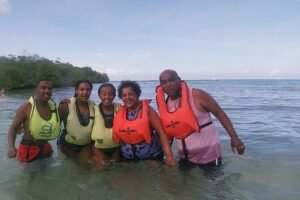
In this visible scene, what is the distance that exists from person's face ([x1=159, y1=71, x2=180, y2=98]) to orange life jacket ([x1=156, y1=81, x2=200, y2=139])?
0.10 metres

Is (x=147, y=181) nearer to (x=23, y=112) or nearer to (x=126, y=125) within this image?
(x=126, y=125)

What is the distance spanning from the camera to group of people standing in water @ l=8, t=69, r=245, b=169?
475 centimetres

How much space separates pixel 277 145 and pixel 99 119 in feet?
17.3

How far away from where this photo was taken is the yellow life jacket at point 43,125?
5.28 m

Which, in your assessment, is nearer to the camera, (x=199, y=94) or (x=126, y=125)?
(x=199, y=94)

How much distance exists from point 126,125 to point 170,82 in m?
1.01

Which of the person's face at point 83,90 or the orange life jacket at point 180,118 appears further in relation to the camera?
the person's face at point 83,90

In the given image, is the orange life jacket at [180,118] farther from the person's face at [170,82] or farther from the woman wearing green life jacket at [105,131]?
the woman wearing green life jacket at [105,131]

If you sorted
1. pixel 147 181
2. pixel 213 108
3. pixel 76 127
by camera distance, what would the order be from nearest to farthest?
pixel 213 108, pixel 147 181, pixel 76 127

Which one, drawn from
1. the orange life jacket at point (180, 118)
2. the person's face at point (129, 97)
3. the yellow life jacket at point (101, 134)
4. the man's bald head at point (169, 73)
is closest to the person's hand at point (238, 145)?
the orange life jacket at point (180, 118)

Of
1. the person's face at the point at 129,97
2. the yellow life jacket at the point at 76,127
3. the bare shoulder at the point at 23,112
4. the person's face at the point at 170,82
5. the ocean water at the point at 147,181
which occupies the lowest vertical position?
the ocean water at the point at 147,181

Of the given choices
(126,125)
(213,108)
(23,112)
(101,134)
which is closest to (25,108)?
(23,112)

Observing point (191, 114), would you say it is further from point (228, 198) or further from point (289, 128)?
point (289, 128)

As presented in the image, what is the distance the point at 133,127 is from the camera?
5.10m
